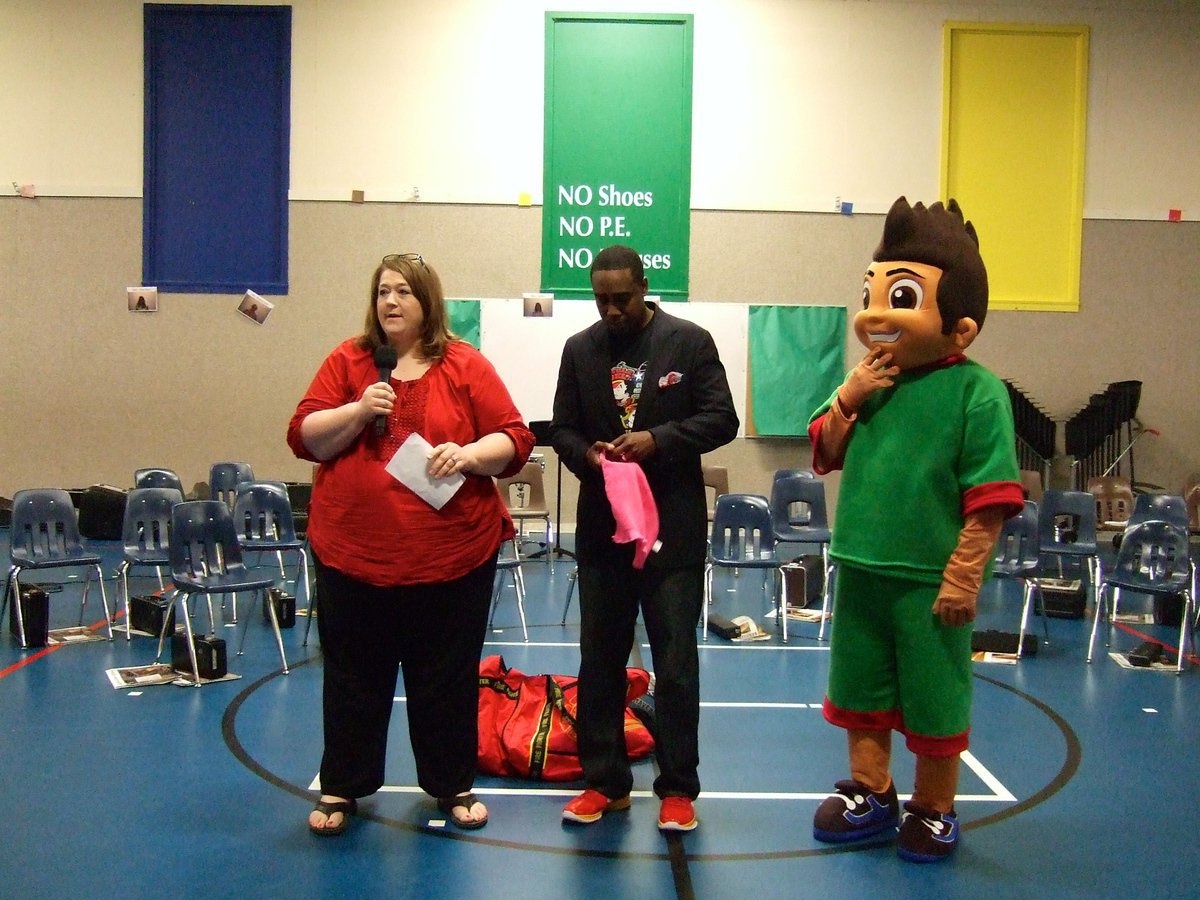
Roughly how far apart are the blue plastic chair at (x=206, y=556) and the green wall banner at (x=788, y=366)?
6.51m

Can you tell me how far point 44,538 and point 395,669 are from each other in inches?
163

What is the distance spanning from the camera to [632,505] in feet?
11.0

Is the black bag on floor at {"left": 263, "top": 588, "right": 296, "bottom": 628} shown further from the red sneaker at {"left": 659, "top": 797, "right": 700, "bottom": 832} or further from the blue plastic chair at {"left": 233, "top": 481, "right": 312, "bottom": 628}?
the red sneaker at {"left": 659, "top": 797, "right": 700, "bottom": 832}

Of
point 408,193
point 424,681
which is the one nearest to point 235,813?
point 424,681

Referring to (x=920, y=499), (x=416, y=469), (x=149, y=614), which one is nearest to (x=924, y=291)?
(x=920, y=499)

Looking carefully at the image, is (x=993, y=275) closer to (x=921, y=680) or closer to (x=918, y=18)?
(x=918, y=18)

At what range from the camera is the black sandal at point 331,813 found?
353 centimetres

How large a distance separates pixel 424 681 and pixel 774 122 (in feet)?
30.2

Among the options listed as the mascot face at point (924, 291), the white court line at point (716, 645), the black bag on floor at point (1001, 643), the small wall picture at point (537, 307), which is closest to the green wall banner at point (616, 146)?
the small wall picture at point (537, 307)

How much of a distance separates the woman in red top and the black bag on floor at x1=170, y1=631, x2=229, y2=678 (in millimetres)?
2127

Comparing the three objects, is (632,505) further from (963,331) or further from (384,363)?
(963,331)

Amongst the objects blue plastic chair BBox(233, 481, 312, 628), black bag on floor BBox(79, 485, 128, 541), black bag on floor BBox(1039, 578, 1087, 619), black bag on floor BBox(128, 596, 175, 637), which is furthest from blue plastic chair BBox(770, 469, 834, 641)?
black bag on floor BBox(79, 485, 128, 541)

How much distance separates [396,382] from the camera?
11.1ft

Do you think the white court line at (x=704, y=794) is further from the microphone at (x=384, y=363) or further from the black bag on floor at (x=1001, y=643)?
the black bag on floor at (x=1001, y=643)
